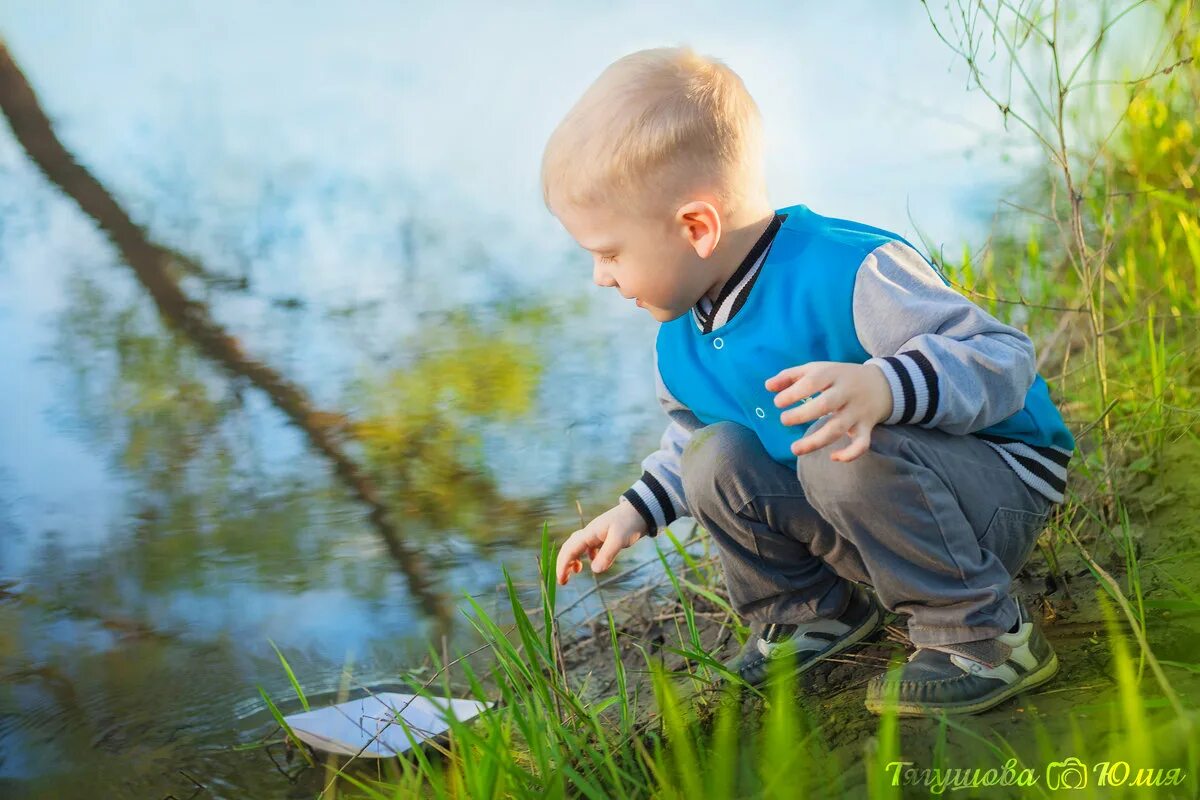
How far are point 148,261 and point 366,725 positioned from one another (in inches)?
96.1

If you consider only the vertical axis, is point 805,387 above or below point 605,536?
above

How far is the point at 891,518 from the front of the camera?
138 cm

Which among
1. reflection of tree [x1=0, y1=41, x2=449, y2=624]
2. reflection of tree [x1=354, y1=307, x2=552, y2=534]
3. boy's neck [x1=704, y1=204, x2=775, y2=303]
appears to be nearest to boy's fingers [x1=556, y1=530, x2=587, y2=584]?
boy's neck [x1=704, y1=204, x2=775, y2=303]

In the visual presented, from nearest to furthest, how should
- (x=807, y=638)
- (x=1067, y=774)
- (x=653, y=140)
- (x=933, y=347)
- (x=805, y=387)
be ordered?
(x=1067, y=774)
(x=805, y=387)
(x=933, y=347)
(x=653, y=140)
(x=807, y=638)

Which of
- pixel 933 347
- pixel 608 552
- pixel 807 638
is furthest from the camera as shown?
pixel 807 638

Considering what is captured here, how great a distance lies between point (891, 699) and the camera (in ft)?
3.75

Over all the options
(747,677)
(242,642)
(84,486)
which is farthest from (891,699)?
(84,486)

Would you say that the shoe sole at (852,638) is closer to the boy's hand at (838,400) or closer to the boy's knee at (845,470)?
the boy's knee at (845,470)

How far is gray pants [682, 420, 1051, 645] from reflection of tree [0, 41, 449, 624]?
186 cm

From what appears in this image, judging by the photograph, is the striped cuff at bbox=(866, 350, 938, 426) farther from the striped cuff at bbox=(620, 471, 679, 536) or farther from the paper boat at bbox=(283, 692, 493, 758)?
the paper boat at bbox=(283, 692, 493, 758)

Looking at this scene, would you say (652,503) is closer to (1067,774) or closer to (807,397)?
(807,397)

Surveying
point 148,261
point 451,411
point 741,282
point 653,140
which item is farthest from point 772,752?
point 148,261

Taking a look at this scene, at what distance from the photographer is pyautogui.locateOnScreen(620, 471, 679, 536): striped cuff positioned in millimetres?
1620

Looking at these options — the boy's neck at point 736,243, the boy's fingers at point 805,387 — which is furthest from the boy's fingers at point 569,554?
the boy's fingers at point 805,387
